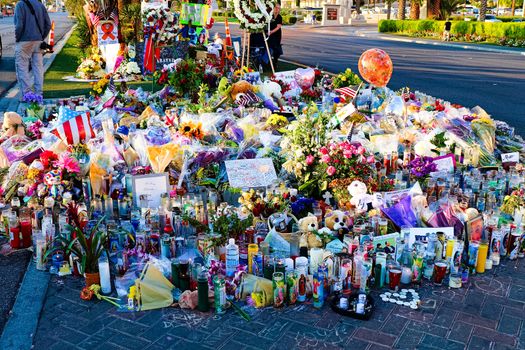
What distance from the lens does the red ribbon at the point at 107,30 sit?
51.4ft

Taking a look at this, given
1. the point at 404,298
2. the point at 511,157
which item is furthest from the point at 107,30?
the point at 404,298

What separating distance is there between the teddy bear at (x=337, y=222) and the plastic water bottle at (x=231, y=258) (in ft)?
3.11

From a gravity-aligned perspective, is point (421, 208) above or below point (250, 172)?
below

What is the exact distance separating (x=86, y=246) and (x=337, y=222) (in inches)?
84.4

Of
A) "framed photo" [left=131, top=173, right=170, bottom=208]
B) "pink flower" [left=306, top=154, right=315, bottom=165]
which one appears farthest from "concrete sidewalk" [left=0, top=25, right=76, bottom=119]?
"pink flower" [left=306, top=154, right=315, bottom=165]

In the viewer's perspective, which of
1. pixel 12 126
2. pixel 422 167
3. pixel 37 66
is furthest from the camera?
pixel 37 66

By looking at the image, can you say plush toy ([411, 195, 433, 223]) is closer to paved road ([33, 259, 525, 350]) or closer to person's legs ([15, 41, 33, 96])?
paved road ([33, 259, 525, 350])

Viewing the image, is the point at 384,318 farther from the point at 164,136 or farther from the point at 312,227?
the point at 164,136

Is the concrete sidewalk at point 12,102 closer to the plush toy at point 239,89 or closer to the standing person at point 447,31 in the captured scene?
the plush toy at point 239,89

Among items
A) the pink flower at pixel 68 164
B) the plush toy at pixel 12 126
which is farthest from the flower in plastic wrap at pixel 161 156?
the plush toy at pixel 12 126

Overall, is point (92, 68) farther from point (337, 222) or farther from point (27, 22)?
point (337, 222)

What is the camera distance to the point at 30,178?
5.80 meters

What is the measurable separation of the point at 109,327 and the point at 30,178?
2.64m

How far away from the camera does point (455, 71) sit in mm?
16859
